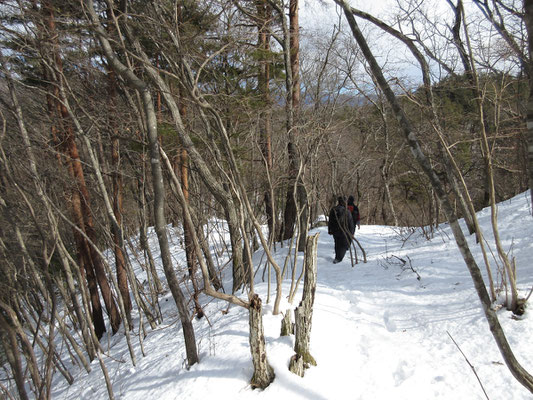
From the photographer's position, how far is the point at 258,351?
293cm

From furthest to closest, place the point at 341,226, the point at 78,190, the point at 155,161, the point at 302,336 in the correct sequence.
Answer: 1. the point at 341,226
2. the point at 78,190
3. the point at 155,161
4. the point at 302,336

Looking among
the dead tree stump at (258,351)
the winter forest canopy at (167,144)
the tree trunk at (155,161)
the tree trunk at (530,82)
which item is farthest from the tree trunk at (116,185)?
the tree trunk at (530,82)

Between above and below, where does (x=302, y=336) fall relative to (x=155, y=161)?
below

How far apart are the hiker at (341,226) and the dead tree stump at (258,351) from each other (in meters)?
3.88

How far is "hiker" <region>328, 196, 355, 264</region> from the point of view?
6.55 metres

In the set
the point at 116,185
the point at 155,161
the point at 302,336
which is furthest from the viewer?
the point at 116,185

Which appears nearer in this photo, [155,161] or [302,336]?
[302,336]

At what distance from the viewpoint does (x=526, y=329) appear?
2.95 meters

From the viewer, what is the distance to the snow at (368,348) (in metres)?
2.83

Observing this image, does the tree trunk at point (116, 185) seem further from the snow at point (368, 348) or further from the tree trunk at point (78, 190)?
the snow at point (368, 348)

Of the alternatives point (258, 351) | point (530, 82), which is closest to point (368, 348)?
point (258, 351)

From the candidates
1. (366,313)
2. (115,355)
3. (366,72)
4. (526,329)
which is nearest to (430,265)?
(366,313)

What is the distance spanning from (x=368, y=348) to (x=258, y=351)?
1386mm

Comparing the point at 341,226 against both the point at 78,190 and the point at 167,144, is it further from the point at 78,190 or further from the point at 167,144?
the point at 78,190
